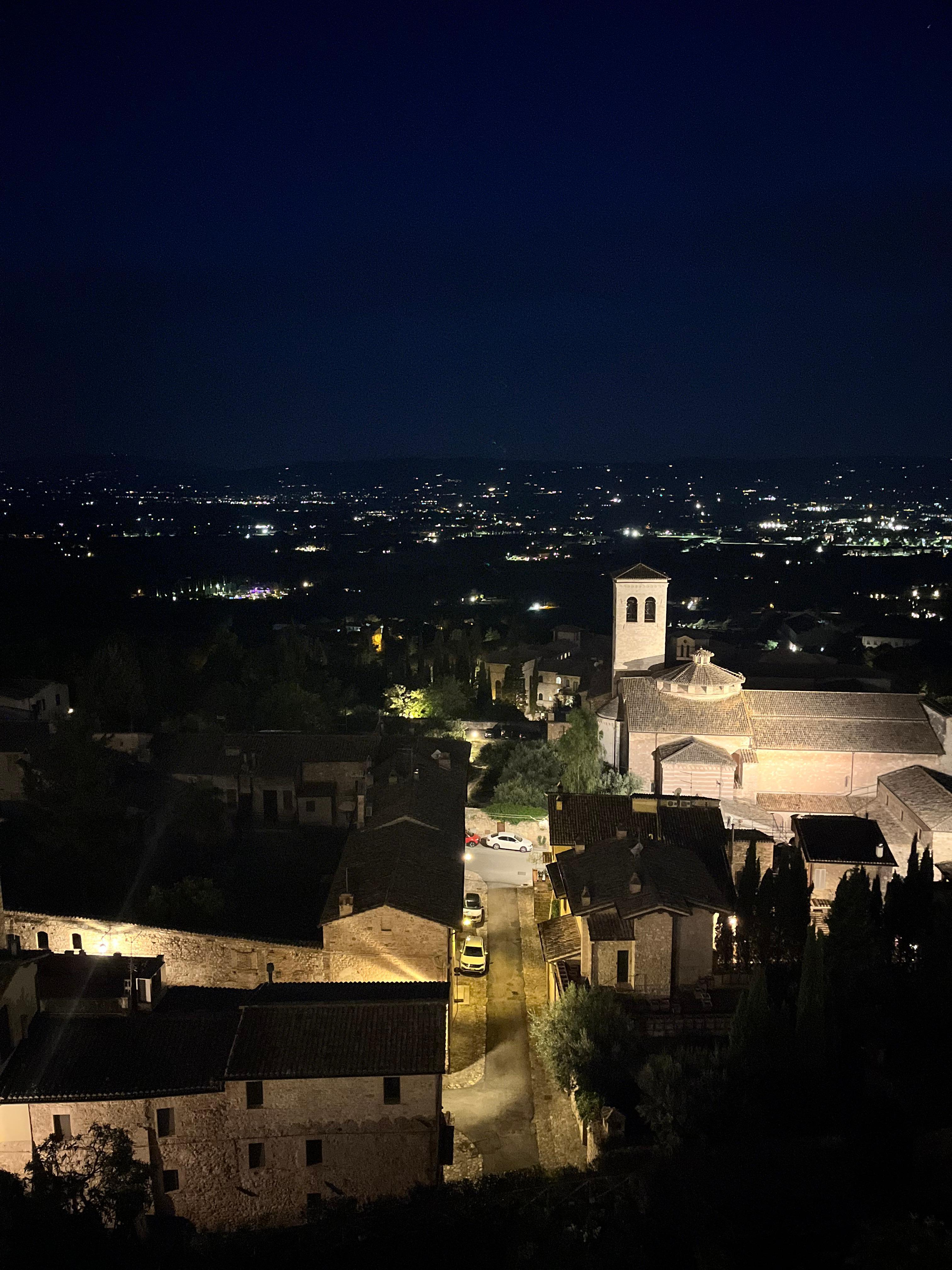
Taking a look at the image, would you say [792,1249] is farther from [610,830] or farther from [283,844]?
[283,844]

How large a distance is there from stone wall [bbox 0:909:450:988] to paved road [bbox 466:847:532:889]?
728 centimetres

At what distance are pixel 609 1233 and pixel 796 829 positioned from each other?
13369mm

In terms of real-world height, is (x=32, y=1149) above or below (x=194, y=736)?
below

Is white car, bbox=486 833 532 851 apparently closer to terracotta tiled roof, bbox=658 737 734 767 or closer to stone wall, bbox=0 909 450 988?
terracotta tiled roof, bbox=658 737 734 767

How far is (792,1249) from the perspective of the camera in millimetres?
12414

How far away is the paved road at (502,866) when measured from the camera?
26.6 meters

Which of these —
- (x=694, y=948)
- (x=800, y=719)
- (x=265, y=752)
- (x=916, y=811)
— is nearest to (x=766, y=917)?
(x=694, y=948)

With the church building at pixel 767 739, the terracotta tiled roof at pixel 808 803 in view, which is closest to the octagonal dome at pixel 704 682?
the church building at pixel 767 739

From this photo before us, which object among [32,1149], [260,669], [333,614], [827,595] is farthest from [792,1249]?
[827,595]

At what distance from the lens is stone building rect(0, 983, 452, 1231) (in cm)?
1536

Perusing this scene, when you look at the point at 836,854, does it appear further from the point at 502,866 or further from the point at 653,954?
the point at 502,866

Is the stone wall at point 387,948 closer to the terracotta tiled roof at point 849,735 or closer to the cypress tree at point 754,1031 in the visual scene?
the cypress tree at point 754,1031

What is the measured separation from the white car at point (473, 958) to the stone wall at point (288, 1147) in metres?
5.93

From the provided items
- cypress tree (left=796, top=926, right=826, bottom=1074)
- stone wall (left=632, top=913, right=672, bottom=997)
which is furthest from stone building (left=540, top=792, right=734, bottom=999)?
cypress tree (left=796, top=926, right=826, bottom=1074)
